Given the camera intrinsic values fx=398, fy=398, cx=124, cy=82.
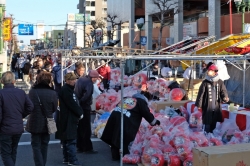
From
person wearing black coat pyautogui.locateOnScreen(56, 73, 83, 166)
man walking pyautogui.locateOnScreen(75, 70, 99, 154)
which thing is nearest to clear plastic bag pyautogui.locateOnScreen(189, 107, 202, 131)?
man walking pyautogui.locateOnScreen(75, 70, 99, 154)

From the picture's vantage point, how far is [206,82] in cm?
870

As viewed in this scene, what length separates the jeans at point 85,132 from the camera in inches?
328

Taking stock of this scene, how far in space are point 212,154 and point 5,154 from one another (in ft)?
9.97

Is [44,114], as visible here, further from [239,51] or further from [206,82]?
[239,51]

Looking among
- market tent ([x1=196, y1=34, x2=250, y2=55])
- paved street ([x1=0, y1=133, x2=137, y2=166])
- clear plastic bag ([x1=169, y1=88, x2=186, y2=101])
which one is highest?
market tent ([x1=196, y1=34, x2=250, y2=55])

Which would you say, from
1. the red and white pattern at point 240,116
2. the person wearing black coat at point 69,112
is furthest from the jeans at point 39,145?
the red and white pattern at point 240,116

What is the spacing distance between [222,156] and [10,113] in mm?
3085

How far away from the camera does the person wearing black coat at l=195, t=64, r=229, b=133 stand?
8672 mm

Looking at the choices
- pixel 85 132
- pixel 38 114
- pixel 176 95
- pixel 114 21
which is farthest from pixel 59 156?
pixel 114 21

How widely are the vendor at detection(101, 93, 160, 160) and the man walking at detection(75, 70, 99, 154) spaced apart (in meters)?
0.69

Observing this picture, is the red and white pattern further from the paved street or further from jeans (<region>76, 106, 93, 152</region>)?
jeans (<region>76, 106, 93, 152</region>)

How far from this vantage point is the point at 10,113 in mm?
5879

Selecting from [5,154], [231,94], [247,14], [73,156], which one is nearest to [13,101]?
[5,154]

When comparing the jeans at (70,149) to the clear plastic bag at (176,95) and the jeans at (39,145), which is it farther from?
the clear plastic bag at (176,95)
